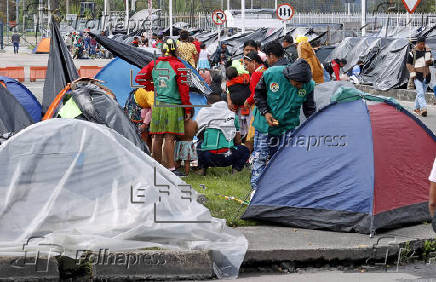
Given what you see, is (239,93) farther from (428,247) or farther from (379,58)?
(379,58)

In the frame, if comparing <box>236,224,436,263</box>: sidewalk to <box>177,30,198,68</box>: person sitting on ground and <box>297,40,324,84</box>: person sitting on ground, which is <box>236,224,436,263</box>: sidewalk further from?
<box>177,30,198,68</box>: person sitting on ground

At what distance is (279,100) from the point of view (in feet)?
28.4

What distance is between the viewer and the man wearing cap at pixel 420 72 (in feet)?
59.3

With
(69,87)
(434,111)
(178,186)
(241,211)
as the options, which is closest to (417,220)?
(241,211)

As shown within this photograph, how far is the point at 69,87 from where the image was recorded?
33.9 feet

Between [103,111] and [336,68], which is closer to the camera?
[103,111]

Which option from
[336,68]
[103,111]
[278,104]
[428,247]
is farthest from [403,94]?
[428,247]

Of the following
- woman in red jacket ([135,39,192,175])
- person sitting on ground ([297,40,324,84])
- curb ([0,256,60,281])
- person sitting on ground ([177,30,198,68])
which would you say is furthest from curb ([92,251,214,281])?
person sitting on ground ([177,30,198,68])

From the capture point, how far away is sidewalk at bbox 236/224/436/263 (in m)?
6.86

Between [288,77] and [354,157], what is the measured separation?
1.17 metres

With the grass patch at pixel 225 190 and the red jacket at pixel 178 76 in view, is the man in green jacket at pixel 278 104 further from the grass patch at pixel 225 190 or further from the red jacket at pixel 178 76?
the red jacket at pixel 178 76

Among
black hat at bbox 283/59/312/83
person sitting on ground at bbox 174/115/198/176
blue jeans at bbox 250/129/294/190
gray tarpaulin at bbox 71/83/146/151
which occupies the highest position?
black hat at bbox 283/59/312/83

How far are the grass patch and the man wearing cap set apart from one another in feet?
26.4

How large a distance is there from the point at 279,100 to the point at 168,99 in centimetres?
186
